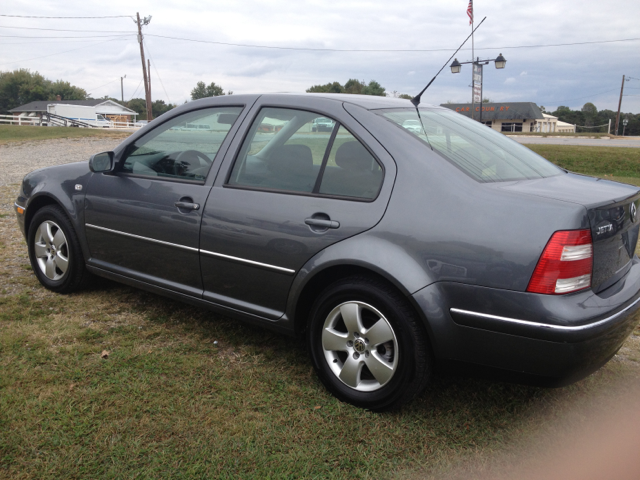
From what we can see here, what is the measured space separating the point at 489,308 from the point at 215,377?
1.60m

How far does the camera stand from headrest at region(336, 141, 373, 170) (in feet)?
9.07

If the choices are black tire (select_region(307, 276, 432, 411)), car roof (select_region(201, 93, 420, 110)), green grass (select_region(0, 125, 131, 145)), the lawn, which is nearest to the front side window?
car roof (select_region(201, 93, 420, 110))

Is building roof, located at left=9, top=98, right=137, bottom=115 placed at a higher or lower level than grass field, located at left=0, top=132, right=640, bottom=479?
higher

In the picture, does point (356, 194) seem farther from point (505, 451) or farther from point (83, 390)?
point (83, 390)

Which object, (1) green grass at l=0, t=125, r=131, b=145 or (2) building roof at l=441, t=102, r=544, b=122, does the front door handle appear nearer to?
(1) green grass at l=0, t=125, r=131, b=145

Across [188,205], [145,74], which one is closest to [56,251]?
[188,205]

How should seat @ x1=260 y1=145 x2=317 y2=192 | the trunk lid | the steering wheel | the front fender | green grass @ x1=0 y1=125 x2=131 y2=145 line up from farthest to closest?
green grass @ x1=0 y1=125 x2=131 y2=145 < the front fender < the steering wheel < seat @ x1=260 y1=145 x2=317 y2=192 < the trunk lid

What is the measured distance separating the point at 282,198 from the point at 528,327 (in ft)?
4.55

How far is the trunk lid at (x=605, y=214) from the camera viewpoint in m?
2.34

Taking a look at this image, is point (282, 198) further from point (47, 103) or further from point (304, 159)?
point (47, 103)

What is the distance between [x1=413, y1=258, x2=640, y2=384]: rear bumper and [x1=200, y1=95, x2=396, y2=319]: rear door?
1.81 ft

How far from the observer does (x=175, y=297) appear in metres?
3.55

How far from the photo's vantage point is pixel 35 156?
1911 centimetres

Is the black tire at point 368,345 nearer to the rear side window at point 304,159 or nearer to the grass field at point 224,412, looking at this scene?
the grass field at point 224,412
